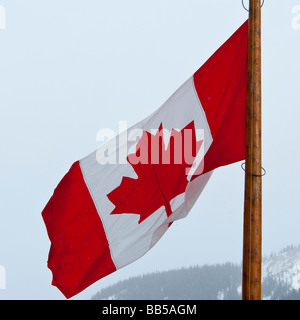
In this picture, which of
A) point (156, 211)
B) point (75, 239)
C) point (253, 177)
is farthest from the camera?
point (75, 239)

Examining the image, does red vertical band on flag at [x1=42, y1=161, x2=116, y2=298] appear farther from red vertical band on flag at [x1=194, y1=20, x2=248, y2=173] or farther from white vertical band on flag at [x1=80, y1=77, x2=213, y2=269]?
red vertical band on flag at [x1=194, y1=20, x2=248, y2=173]

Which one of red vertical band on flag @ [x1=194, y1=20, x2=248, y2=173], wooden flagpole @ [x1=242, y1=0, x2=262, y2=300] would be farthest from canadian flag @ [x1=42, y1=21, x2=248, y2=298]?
wooden flagpole @ [x1=242, y1=0, x2=262, y2=300]

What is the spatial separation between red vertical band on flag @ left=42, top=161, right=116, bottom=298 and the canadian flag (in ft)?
0.04

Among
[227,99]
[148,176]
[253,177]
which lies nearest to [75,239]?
[148,176]

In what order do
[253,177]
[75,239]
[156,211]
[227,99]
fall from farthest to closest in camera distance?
[75,239] < [156,211] < [227,99] < [253,177]

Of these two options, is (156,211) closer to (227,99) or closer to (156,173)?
(156,173)

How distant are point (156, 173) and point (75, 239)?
1.50 m

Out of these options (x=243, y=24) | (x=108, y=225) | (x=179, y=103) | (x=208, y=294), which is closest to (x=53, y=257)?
(x=108, y=225)

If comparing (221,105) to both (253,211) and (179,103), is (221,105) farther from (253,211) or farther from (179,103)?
(253,211)

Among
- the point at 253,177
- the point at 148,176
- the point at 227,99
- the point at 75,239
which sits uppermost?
the point at 227,99

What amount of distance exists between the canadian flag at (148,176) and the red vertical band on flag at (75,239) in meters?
0.01

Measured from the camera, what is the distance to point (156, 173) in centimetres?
812
